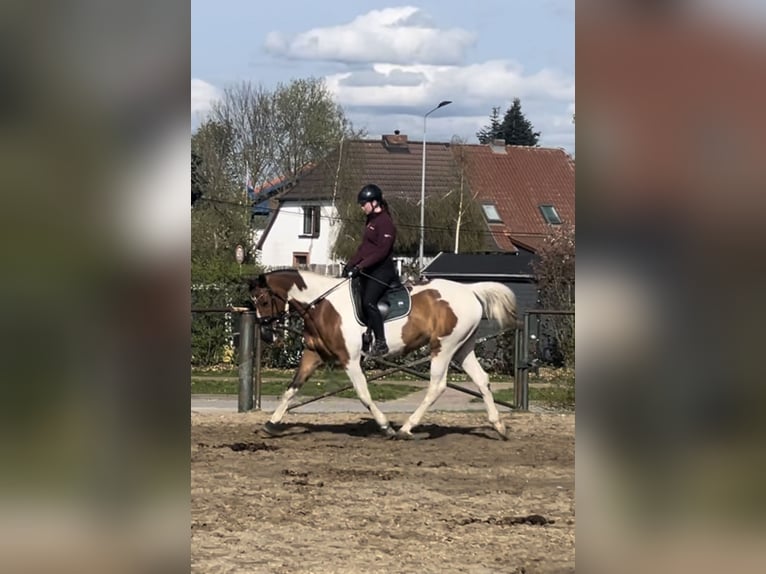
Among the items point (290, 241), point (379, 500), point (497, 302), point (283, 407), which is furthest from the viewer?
point (290, 241)

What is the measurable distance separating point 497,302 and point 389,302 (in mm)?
1264

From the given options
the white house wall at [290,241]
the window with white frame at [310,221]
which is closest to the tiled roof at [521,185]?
the window with white frame at [310,221]

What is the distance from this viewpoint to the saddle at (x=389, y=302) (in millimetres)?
10859

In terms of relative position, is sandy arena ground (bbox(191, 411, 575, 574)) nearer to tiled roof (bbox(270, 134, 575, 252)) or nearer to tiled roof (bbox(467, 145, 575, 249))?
tiled roof (bbox(270, 134, 575, 252))

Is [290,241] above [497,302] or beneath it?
above

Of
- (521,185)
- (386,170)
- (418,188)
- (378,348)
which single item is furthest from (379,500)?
(521,185)

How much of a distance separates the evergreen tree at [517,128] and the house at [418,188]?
42.8 meters

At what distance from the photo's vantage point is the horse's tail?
37.4 ft

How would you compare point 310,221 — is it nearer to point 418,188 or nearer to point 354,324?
point 418,188

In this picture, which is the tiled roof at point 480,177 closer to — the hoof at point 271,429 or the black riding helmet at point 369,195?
the hoof at point 271,429

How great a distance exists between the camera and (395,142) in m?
54.6
